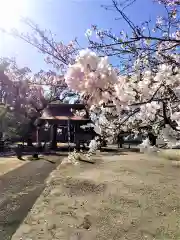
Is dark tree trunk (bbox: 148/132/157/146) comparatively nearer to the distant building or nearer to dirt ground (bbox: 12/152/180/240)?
dirt ground (bbox: 12/152/180/240)

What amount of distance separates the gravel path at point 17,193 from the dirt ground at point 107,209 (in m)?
0.19

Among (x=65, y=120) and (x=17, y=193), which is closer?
(x=17, y=193)

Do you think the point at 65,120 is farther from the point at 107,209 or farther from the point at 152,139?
the point at 152,139

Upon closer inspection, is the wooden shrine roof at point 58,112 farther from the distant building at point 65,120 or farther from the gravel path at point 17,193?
the gravel path at point 17,193

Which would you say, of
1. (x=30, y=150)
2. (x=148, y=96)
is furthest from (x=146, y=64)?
(x=30, y=150)

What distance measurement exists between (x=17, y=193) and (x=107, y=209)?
9.17ft

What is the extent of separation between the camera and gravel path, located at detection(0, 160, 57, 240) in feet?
21.5

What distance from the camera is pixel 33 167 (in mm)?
15148

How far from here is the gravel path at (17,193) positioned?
6549 millimetres

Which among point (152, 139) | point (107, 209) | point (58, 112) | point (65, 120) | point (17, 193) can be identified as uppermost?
point (58, 112)

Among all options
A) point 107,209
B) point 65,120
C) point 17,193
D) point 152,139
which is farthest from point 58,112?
point 152,139

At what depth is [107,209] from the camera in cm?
746

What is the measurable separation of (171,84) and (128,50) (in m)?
0.57

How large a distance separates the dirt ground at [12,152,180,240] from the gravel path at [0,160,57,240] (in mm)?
185
